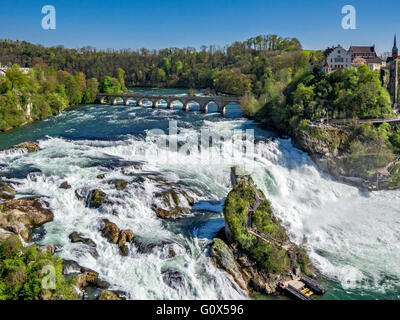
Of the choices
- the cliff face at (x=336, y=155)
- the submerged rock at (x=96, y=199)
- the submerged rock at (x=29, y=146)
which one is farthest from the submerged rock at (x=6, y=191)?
the cliff face at (x=336, y=155)

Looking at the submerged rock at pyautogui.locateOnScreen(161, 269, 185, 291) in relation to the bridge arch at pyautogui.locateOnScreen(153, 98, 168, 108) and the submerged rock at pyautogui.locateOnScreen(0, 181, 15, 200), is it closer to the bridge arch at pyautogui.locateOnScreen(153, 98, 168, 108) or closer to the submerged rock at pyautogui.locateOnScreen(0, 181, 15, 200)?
the submerged rock at pyautogui.locateOnScreen(0, 181, 15, 200)

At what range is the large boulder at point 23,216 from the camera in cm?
2134

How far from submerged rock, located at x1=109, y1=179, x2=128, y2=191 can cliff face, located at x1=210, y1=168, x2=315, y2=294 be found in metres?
8.26

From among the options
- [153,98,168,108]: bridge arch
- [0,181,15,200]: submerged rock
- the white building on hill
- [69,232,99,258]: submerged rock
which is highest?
the white building on hill

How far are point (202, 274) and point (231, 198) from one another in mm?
5097

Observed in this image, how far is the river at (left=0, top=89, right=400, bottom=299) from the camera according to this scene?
19.5 metres

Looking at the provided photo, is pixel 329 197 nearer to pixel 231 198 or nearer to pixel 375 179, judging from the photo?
pixel 375 179

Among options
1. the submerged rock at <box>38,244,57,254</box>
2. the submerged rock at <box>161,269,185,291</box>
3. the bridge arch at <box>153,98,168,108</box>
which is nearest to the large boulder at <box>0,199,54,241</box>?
the submerged rock at <box>38,244,57,254</box>

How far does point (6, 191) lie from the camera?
2553 centimetres

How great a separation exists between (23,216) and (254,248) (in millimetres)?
13878

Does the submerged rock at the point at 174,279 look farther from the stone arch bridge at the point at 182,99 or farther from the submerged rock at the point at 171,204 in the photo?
the stone arch bridge at the point at 182,99

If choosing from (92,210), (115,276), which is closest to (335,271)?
(115,276)

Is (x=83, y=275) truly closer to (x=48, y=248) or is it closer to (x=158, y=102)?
(x=48, y=248)
